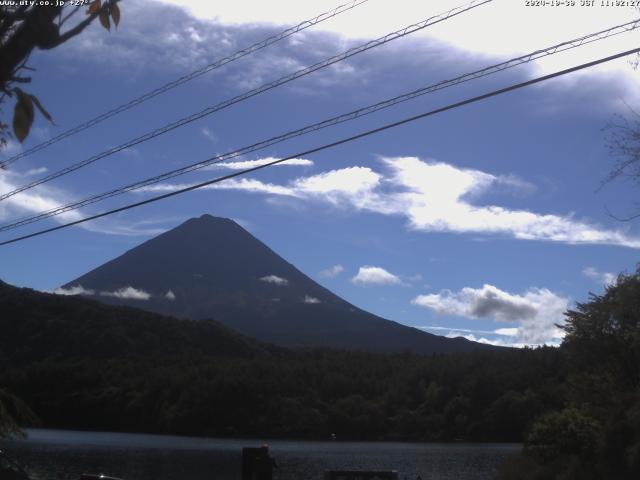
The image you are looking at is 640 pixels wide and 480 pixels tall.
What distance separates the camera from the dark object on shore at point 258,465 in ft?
54.1

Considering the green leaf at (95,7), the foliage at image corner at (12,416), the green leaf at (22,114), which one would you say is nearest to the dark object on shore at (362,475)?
the foliage at image corner at (12,416)

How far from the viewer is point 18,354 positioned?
11338 cm

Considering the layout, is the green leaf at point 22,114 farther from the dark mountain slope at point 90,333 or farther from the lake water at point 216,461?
the dark mountain slope at point 90,333

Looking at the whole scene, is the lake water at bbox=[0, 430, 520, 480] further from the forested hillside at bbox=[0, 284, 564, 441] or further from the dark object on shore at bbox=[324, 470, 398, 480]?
the dark object on shore at bbox=[324, 470, 398, 480]

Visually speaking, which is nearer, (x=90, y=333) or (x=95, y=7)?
(x=95, y=7)

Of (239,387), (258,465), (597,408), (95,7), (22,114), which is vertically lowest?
(258,465)

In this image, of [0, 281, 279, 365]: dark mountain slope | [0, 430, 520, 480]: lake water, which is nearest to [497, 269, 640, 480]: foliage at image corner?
[0, 430, 520, 480]: lake water

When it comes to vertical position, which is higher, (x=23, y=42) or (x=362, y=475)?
(x=23, y=42)

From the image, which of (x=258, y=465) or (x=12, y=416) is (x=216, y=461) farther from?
(x=258, y=465)

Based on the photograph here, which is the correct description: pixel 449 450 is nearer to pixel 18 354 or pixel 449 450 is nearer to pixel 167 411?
pixel 167 411

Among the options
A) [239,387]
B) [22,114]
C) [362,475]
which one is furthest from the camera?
[239,387]

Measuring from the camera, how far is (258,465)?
648 inches

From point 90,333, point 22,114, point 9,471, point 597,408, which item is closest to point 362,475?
point 9,471

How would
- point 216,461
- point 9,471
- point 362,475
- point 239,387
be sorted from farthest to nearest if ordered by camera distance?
point 239,387
point 216,461
point 9,471
point 362,475
